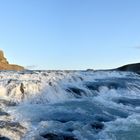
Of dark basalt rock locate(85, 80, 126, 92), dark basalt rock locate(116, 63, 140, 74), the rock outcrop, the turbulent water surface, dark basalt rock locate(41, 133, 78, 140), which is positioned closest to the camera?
dark basalt rock locate(41, 133, 78, 140)

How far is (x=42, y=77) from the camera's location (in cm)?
2669

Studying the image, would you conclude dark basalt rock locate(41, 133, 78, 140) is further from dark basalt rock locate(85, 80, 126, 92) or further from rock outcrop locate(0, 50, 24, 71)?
rock outcrop locate(0, 50, 24, 71)

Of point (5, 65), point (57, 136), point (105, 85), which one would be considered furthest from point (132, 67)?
point (57, 136)

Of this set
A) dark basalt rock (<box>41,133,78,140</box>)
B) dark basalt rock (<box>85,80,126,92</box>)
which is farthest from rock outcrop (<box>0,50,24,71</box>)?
dark basalt rock (<box>41,133,78,140</box>)

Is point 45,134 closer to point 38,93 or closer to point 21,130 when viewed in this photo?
point 21,130

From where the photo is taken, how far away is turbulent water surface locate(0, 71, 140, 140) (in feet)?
45.9

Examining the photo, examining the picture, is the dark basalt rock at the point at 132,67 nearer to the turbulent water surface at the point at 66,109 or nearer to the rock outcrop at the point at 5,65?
the rock outcrop at the point at 5,65

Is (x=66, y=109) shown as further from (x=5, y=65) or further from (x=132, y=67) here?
(x=5, y=65)

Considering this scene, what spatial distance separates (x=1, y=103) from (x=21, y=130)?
5793 millimetres

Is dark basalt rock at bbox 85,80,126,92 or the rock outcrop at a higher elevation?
the rock outcrop

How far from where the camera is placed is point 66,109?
731 inches

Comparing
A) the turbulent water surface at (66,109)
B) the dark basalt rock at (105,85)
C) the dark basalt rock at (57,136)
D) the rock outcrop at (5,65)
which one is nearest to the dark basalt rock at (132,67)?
the rock outcrop at (5,65)

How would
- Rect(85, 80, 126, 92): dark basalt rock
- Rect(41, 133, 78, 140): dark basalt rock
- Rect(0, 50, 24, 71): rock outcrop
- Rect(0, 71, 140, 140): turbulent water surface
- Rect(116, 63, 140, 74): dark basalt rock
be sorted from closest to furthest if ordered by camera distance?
Rect(41, 133, 78, 140): dark basalt rock, Rect(0, 71, 140, 140): turbulent water surface, Rect(85, 80, 126, 92): dark basalt rock, Rect(116, 63, 140, 74): dark basalt rock, Rect(0, 50, 24, 71): rock outcrop

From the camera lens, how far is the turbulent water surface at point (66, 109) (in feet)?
45.9
